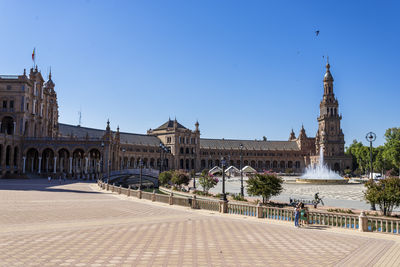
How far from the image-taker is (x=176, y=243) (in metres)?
13.2

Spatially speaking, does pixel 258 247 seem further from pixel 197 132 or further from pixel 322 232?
pixel 197 132

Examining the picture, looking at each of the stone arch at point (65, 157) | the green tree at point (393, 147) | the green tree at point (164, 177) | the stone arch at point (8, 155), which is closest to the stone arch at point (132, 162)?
the stone arch at point (65, 157)

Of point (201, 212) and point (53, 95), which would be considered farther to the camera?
point (53, 95)

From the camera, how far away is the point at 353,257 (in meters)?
11.6

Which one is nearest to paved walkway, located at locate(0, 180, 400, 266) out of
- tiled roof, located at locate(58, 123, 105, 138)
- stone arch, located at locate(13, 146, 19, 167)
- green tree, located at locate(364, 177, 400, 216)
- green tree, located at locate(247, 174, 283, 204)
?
green tree, located at locate(364, 177, 400, 216)

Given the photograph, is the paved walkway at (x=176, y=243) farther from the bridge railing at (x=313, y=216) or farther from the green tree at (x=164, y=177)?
the green tree at (x=164, y=177)

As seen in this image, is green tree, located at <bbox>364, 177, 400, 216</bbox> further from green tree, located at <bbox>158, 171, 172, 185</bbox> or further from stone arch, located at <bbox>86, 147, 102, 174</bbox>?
stone arch, located at <bbox>86, 147, 102, 174</bbox>

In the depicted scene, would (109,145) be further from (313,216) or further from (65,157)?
(313,216)

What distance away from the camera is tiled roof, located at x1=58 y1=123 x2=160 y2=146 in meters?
105

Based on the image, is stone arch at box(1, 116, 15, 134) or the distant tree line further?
the distant tree line

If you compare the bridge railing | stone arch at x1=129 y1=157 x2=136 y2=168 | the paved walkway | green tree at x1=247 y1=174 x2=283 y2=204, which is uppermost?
stone arch at x1=129 y1=157 x2=136 y2=168

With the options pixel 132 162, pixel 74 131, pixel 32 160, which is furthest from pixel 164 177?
pixel 132 162

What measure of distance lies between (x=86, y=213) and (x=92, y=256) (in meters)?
11.0

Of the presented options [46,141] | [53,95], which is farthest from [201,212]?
[53,95]
